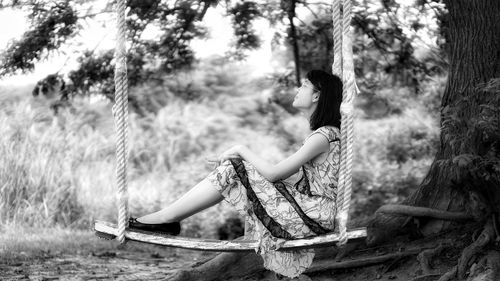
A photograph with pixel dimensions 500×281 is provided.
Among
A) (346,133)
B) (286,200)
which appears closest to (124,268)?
(286,200)

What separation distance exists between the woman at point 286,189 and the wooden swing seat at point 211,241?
12cm

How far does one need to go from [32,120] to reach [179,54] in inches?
95.3

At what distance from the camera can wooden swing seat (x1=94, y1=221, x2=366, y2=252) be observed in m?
3.21

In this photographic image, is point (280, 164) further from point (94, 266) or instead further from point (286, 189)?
point (94, 266)

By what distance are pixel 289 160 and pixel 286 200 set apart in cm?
22


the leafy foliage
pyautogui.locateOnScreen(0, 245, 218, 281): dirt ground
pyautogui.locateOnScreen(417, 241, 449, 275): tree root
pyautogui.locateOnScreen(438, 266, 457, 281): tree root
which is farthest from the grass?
pyautogui.locateOnScreen(438, 266, 457, 281): tree root

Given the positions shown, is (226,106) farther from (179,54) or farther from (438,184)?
(438,184)

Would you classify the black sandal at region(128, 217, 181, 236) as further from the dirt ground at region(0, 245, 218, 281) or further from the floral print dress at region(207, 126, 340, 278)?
the dirt ground at region(0, 245, 218, 281)

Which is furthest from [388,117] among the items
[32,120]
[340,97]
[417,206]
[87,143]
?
[340,97]

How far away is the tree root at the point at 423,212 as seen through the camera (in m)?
4.35

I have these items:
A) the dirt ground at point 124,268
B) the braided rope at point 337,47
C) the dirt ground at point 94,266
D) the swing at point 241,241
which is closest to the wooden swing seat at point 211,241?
the swing at point 241,241

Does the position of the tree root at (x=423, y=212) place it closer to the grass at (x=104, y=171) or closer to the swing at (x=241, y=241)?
the swing at (x=241, y=241)

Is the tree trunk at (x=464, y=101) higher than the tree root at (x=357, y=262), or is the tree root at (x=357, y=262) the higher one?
the tree trunk at (x=464, y=101)

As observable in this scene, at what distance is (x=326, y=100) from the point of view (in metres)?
3.64
